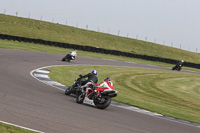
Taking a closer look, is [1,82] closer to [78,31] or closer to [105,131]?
[105,131]

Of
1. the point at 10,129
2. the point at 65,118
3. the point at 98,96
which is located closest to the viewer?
the point at 10,129

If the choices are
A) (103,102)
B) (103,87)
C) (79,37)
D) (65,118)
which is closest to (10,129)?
(65,118)

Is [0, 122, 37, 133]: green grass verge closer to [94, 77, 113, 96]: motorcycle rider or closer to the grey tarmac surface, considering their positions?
the grey tarmac surface

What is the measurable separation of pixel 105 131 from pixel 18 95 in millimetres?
4024

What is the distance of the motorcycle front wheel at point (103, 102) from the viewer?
11152 mm

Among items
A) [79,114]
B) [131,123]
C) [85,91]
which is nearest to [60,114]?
[79,114]

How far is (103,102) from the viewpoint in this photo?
1123 centimetres

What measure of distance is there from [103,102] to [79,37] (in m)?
50.8

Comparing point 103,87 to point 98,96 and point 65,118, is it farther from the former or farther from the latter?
point 65,118

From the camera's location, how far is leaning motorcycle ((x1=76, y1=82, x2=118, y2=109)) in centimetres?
1092

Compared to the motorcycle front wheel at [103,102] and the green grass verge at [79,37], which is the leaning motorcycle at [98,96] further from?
the green grass verge at [79,37]

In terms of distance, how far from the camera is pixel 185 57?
6619 centimetres

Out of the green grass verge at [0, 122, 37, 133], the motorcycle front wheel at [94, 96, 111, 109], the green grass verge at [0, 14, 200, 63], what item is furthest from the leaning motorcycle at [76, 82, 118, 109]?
the green grass verge at [0, 14, 200, 63]

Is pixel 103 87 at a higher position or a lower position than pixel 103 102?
higher
